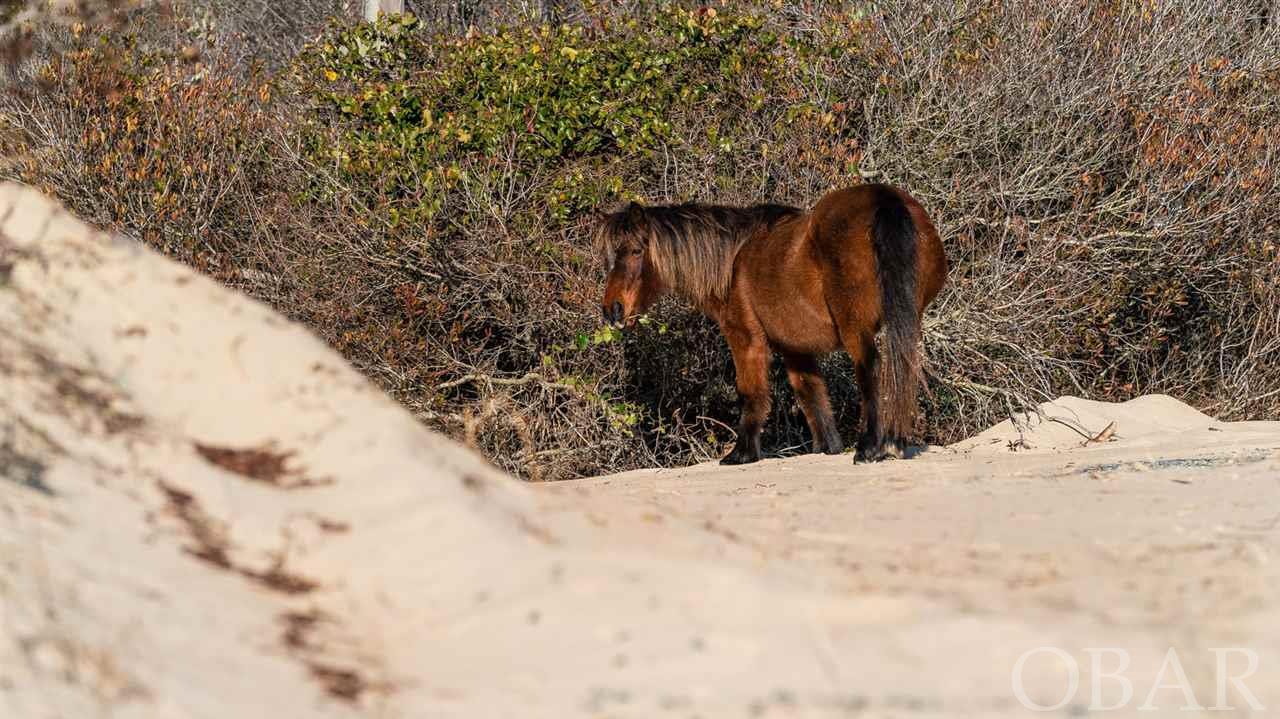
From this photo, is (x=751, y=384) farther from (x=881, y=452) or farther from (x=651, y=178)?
(x=651, y=178)

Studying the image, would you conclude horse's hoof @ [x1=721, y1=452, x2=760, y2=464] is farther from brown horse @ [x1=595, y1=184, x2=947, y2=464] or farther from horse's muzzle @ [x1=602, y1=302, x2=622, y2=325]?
horse's muzzle @ [x1=602, y1=302, x2=622, y2=325]

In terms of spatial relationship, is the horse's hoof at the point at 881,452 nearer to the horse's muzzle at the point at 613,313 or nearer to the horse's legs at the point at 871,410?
the horse's legs at the point at 871,410

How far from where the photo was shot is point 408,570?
→ 10.1ft

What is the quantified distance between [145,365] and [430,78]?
19.1 feet

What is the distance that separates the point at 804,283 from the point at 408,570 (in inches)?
165

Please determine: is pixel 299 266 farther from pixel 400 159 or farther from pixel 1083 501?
pixel 1083 501

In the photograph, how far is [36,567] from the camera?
2.81 m

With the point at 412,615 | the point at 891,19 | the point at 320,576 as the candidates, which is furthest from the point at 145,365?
the point at 891,19

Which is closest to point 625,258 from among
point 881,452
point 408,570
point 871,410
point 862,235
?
point 862,235

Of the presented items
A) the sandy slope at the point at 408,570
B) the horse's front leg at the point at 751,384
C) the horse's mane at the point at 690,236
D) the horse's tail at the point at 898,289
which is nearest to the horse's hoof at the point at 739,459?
the horse's front leg at the point at 751,384

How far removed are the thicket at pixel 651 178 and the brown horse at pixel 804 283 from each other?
28.5 inches

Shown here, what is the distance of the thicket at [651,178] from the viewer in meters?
8.41

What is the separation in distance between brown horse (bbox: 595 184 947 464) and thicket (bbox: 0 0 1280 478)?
72 cm

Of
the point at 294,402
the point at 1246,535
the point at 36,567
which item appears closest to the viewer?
the point at 36,567
